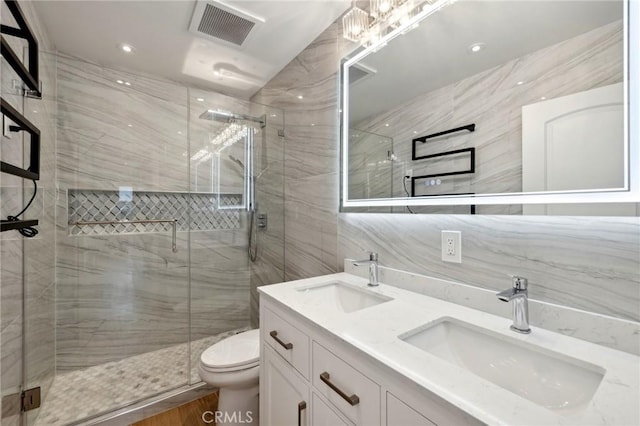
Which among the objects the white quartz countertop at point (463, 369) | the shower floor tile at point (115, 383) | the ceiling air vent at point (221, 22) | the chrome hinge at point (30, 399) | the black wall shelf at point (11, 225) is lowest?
the shower floor tile at point (115, 383)

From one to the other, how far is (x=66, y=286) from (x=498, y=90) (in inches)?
114

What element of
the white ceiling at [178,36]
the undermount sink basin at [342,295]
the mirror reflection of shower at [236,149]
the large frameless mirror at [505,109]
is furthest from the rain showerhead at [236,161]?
the undermount sink basin at [342,295]

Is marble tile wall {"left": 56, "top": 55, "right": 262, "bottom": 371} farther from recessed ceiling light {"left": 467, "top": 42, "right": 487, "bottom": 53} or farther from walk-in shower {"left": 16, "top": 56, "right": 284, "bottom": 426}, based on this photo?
recessed ceiling light {"left": 467, "top": 42, "right": 487, "bottom": 53}

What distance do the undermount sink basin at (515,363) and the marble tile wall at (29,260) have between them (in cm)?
168

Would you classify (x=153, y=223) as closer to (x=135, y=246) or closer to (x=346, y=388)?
(x=135, y=246)

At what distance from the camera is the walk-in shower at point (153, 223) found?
203 cm

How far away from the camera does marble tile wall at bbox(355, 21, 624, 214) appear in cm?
79

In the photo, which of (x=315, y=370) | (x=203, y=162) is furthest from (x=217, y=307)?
(x=315, y=370)

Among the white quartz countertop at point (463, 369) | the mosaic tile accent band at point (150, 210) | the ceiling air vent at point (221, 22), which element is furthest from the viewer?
the mosaic tile accent band at point (150, 210)

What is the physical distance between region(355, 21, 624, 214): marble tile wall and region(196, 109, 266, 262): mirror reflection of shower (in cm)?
139

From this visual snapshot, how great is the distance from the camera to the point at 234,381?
1409 millimetres

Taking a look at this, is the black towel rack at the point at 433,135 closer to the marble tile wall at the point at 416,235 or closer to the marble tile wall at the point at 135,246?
the marble tile wall at the point at 416,235

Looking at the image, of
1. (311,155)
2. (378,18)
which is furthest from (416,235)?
(378,18)

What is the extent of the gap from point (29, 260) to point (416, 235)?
2.00m
